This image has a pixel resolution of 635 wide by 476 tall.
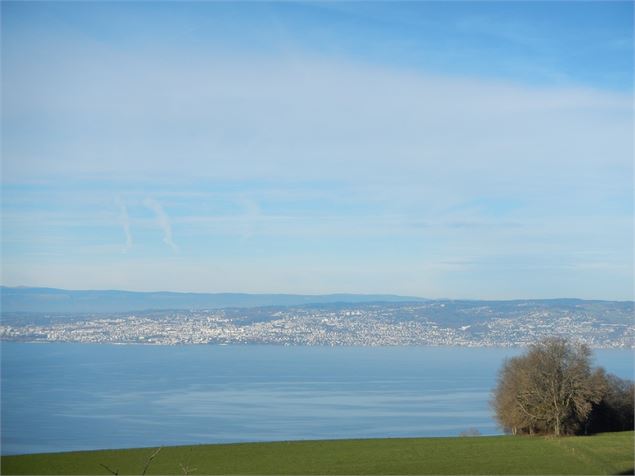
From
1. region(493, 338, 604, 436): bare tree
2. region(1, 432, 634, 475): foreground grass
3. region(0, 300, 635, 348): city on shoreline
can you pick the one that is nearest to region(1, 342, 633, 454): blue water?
region(0, 300, 635, 348): city on shoreline

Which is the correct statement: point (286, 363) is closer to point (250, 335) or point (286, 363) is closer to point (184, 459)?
point (250, 335)

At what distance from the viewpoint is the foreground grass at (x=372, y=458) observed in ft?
64.1

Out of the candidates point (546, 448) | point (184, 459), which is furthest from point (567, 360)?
point (184, 459)

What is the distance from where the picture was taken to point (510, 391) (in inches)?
1101

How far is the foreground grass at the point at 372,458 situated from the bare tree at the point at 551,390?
1.19 metres

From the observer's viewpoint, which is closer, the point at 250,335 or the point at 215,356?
the point at 215,356

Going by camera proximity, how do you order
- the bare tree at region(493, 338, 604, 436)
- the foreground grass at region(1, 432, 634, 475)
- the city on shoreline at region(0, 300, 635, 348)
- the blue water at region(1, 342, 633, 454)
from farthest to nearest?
the city on shoreline at region(0, 300, 635, 348), the blue water at region(1, 342, 633, 454), the bare tree at region(493, 338, 604, 436), the foreground grass at region(1, 432, 634, 475)

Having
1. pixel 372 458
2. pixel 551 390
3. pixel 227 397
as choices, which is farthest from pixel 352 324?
pixel 372 458

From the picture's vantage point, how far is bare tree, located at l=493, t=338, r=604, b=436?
26797mm

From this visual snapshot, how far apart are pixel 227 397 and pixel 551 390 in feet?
137

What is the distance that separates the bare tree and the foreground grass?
1194mm

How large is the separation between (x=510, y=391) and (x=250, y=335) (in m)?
118

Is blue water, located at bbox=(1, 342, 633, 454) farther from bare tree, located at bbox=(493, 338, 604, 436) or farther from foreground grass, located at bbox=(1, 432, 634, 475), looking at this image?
foreground grass, located at bbox=(1, 432, 634, 475)

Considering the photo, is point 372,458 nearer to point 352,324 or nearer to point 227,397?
point 227,397
